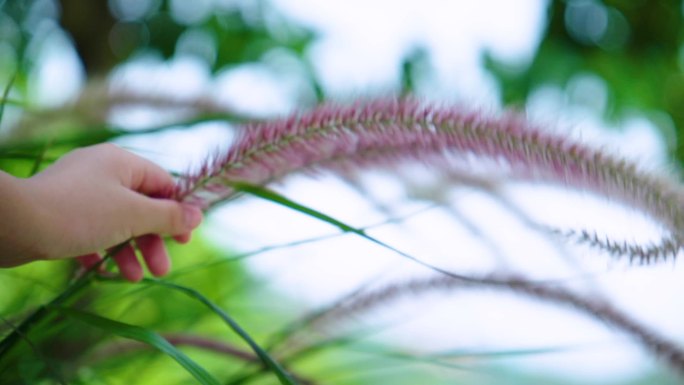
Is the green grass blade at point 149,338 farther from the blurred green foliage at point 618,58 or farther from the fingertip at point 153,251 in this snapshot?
the blurred green foliage at point 618,58

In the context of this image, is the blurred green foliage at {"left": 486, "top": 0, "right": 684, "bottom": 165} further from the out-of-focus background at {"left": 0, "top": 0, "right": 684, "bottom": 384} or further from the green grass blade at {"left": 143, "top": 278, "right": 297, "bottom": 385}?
the green grass blade at {"left": 143, "top": 278, "right": 297, "bottom": 385}

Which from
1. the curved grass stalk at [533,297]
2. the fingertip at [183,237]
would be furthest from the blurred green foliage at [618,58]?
the fingertip at [183,237]

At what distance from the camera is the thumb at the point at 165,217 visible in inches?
10.9

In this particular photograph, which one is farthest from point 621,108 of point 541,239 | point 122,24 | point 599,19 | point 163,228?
point 163,228

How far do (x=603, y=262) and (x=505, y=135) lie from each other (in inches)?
2.5

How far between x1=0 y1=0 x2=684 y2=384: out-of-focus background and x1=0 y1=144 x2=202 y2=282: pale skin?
22 millimetres

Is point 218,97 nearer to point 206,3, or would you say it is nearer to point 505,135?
point 505,135

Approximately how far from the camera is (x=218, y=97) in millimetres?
535

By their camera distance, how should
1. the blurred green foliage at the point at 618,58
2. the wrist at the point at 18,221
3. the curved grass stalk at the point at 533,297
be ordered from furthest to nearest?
the blurred green foliage at the point at 618,58 → the curved grass stalk at the point at 533,297 → the wrist at the point at 18,221

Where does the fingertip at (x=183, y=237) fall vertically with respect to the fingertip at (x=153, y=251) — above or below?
above

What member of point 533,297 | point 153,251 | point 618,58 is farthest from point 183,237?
point 618,58

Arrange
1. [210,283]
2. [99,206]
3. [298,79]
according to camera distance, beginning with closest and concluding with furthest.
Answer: [99,206], [210,283], [298,79]

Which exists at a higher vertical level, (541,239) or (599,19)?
(599,19)

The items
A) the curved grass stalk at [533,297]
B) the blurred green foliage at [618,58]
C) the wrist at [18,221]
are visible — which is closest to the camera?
the wrist at [18,221]
